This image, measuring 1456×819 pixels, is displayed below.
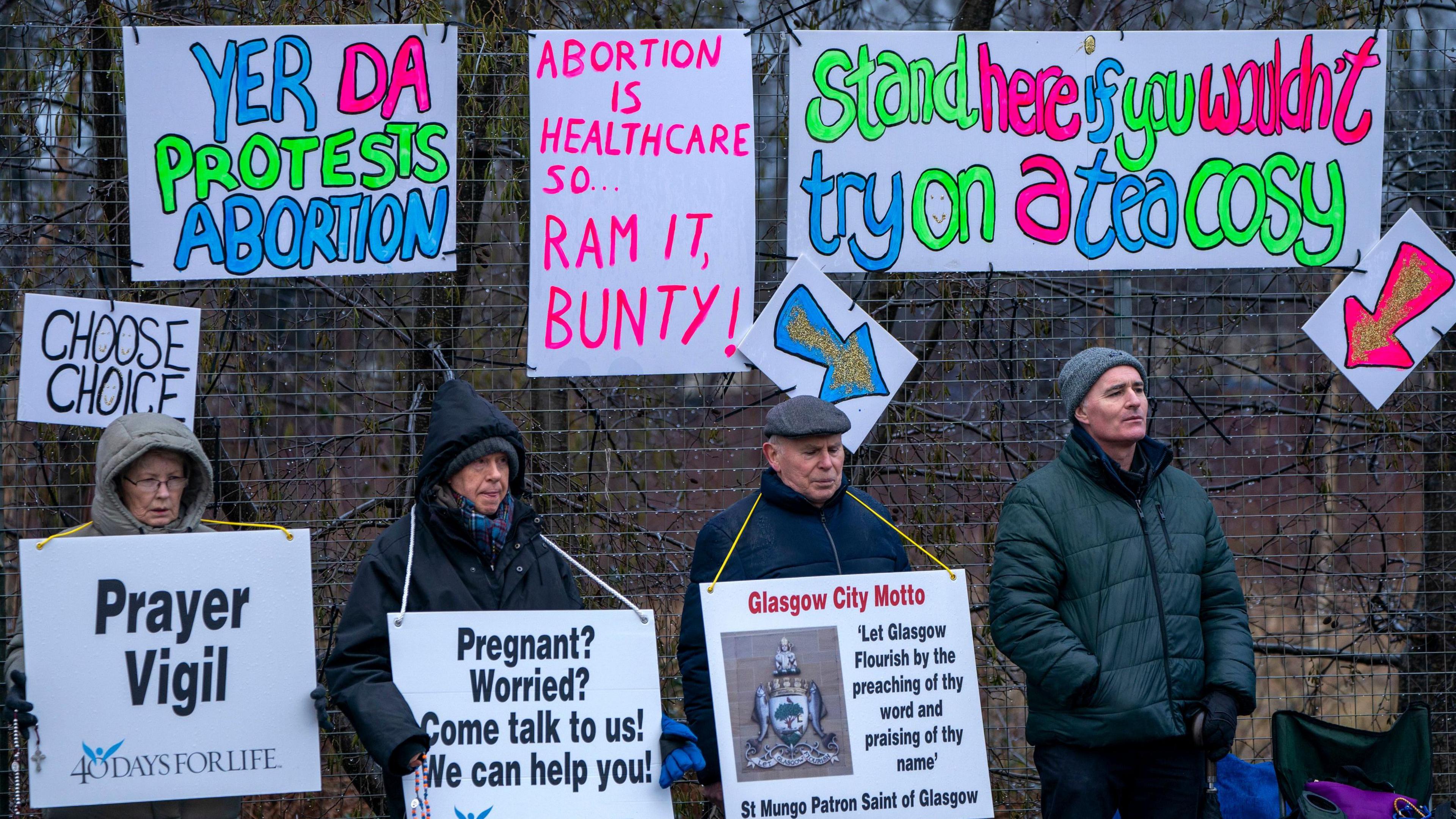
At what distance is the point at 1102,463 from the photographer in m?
3.46

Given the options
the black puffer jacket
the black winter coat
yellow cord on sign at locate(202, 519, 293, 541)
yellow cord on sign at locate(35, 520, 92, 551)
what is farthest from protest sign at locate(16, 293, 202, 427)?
the black winter coat

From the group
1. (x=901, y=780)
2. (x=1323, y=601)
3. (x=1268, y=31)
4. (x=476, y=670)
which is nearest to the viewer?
(x=476, y=670)

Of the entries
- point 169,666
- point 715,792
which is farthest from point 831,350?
point 169,666

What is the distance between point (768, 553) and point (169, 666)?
154 cm

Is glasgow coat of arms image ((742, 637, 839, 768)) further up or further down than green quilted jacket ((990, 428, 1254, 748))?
further down

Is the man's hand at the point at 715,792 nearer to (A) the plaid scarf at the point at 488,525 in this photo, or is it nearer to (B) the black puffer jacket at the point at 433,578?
(B) the black puffer jacket at the point at 433,578

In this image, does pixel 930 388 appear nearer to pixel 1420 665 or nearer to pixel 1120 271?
pixel 1120 271

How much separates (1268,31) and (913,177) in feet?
4.76

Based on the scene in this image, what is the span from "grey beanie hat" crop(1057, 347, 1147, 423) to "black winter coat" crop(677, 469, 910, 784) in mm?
659

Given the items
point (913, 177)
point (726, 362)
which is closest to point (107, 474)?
point (726, 362)

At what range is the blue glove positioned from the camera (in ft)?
10.2

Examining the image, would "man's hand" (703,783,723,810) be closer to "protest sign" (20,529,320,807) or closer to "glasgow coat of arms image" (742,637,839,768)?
"glasgow coat of arms image" (742,637,839,768)

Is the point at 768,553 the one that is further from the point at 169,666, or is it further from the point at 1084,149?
the point at 1084,149

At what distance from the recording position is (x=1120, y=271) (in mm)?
4863
